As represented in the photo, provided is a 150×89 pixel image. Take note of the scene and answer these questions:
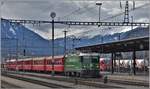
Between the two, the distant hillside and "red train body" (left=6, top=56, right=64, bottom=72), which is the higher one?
the distant hillside

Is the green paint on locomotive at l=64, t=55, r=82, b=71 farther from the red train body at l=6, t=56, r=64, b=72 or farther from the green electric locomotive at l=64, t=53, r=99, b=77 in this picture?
the red train body at l=6, t=56, r=64, b=72

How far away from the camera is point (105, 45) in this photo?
54062mm

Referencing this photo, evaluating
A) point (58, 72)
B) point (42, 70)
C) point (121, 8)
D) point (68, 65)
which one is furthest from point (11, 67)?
point (121, 8)

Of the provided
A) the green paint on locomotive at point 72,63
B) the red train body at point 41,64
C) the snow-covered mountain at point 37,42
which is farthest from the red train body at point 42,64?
the snow-covered mountain at point 37,42

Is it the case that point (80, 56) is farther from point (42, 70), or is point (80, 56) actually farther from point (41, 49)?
point (41, 49)

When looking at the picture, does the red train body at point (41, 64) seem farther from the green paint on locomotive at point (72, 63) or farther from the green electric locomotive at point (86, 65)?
the green electric locomotive at point (86, 65)

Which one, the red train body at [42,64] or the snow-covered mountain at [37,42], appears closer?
the red train body at [42,64]

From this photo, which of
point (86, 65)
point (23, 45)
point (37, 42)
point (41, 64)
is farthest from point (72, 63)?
point (37, 42)

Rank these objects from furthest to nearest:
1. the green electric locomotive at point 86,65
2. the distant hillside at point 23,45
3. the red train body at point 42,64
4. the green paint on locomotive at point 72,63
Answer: the distant hillside at point 23,45, the red train body at point 42,64, the green paint on locomotive at point 72,63, the green electric locomotive at point 86,65

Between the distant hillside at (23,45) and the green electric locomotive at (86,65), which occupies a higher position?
the distant hillside at (23,45)

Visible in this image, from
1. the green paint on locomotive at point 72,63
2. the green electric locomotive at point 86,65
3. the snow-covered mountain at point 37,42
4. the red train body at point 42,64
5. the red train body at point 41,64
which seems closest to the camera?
the green electric locomotive at point 86,65

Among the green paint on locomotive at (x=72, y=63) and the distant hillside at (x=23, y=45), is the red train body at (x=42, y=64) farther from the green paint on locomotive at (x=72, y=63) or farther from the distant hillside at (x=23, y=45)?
the distant hillside at (x=23, y=45)

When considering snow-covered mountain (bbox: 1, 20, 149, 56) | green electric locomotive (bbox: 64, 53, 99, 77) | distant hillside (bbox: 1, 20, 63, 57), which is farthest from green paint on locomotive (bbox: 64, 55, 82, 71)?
distant hillside (bbox: 1, 20, 63, 57)

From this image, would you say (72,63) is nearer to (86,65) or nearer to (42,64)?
(86,65)
